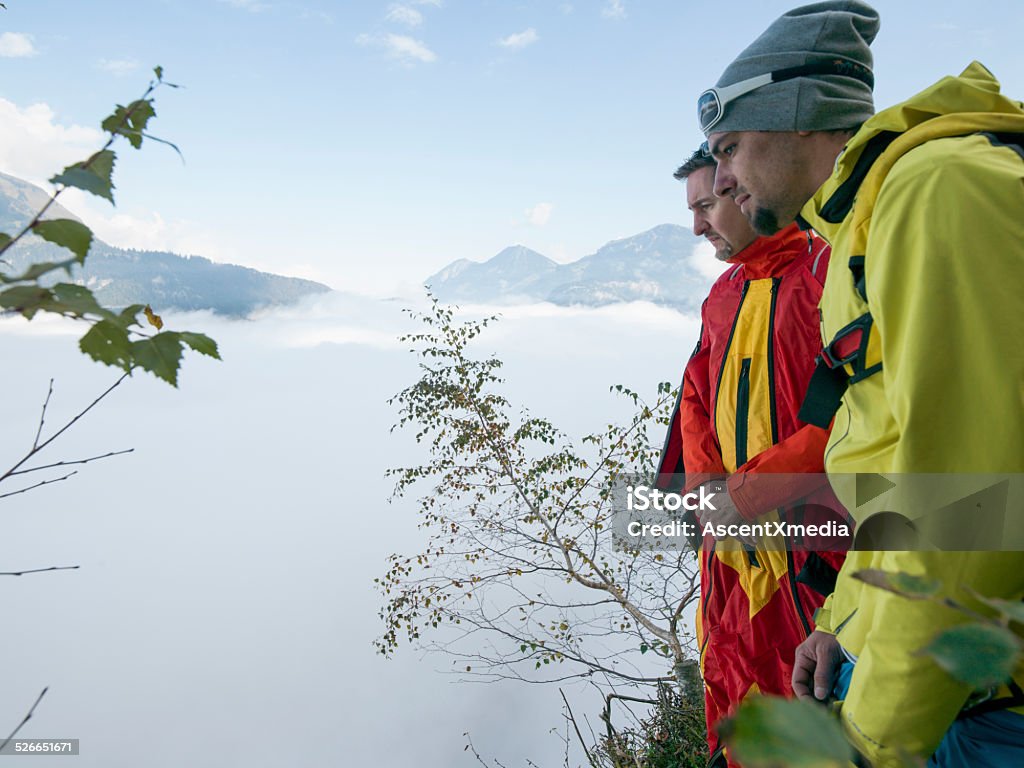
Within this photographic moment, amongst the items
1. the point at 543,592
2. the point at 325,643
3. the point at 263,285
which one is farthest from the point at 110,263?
the point at 543,592

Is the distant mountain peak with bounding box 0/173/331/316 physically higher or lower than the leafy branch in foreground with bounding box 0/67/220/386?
higher

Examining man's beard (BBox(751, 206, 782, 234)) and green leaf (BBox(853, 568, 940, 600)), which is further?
man's beard (BBox(751, 206, 782, 234))

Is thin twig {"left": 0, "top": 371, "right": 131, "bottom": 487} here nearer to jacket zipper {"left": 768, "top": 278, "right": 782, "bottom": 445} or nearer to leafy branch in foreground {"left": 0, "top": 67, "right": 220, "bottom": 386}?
leafy branch in foreground {"left": 0, "top": 67, "right": 220, "bottom": 386}

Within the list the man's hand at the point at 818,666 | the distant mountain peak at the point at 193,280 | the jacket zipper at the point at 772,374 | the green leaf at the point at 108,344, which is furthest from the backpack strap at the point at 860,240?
the distant mountain peak at the point at 193,280

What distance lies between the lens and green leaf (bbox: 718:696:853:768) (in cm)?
25

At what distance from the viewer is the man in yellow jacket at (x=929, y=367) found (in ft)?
2.36

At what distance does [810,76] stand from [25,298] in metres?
1.47

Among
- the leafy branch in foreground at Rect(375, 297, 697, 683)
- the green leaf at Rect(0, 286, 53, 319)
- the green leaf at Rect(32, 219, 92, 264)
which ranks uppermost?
the green leaf at Rect(32, 219, 92, 264)

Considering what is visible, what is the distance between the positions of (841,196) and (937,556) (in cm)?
52

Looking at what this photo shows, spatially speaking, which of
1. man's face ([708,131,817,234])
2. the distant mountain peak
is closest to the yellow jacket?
man's face ([708,131,817,234])

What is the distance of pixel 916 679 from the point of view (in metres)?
0.73

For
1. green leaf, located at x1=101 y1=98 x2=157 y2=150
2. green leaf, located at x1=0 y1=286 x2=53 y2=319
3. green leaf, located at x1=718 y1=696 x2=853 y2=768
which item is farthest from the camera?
green leaf, located at x1=101 y1=98 x2=157 y2=150

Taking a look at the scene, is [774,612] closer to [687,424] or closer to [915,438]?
[687,424]
